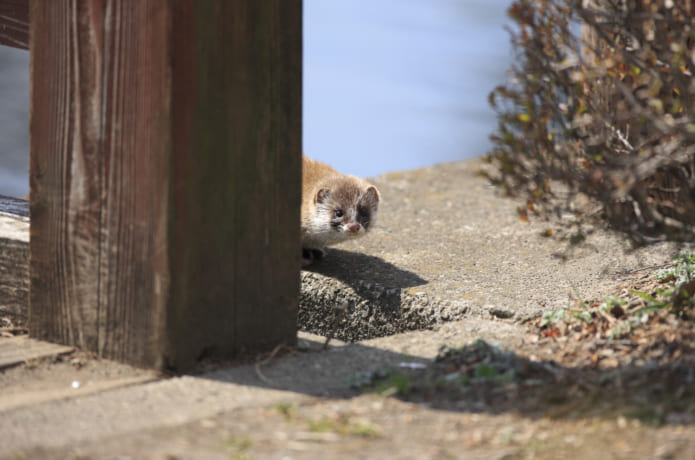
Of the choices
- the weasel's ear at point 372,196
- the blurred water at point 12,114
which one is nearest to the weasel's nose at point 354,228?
the weasel's ear at point 372,196

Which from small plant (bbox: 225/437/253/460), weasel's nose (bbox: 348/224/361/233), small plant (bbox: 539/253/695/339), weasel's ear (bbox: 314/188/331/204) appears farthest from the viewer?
weasel's ear (bbox: 314/188/331/204)

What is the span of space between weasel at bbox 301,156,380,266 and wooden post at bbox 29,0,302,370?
7.32ft

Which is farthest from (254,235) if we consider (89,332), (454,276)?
(454,276)

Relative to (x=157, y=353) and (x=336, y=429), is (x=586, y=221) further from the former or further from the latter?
(x=157, y=353)

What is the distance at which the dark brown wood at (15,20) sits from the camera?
14.9 ft

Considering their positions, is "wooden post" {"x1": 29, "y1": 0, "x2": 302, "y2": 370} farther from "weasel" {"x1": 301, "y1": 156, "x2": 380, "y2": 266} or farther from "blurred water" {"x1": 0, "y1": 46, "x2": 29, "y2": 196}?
"blurred water" {"x1": 0, "y1": 46, "x2": 29, "y2": 196}

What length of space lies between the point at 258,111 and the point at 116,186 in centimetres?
67

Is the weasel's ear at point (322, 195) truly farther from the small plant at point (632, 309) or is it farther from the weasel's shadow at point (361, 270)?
the small plant at point (632, 309)

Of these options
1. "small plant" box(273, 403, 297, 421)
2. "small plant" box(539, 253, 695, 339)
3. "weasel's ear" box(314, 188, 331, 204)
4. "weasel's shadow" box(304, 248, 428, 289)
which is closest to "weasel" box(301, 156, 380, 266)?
"weasel's ear" box(314, 188, 331, 204)

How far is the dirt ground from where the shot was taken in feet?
6.93

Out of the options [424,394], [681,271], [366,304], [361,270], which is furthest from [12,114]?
[681,271]

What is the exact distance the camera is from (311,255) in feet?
17.9

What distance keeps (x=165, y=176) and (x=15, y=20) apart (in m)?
2.70

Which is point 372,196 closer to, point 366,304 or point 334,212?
point 334,212
